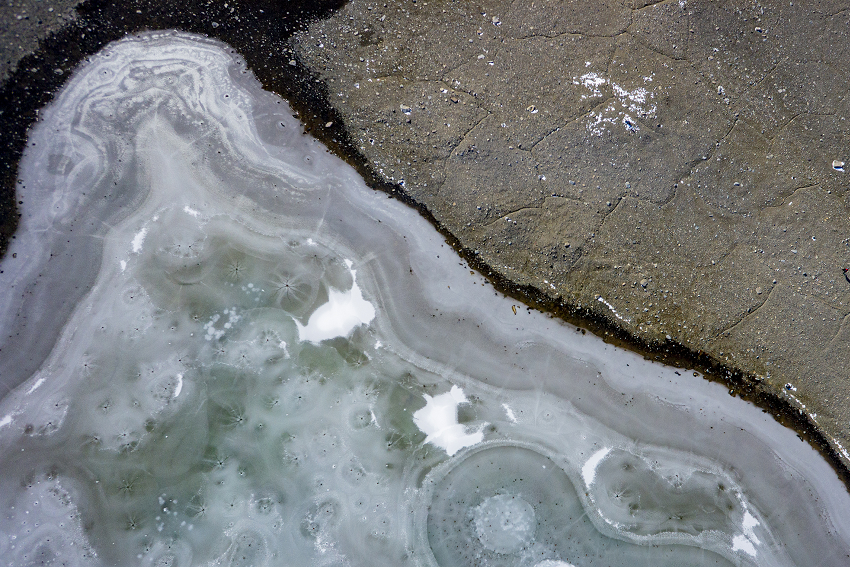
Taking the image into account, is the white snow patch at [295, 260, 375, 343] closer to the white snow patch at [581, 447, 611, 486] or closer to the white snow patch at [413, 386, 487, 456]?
the white snow patch at [413, 386, 487, 456]

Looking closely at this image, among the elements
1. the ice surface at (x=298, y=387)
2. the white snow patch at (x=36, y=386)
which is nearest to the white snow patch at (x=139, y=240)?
the ice surface at (x=298, y=387)

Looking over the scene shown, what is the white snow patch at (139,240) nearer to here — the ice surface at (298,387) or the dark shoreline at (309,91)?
the ice surface at (298,387)

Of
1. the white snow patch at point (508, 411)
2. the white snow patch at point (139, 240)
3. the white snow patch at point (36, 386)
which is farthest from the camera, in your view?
the white snow patch at point (508, 411)

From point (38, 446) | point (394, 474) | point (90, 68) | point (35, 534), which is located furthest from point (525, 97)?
point (35, 534)

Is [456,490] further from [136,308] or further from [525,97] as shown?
[525,97]

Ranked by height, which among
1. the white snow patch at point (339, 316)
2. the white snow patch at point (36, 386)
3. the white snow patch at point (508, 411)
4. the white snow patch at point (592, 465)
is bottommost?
the white snow patch at point (592, 465)

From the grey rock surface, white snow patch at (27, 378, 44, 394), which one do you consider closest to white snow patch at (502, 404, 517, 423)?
the grey rock surface

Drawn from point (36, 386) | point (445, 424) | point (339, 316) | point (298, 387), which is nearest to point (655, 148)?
point (445, 424)
